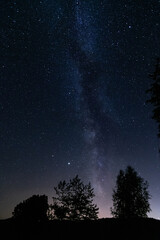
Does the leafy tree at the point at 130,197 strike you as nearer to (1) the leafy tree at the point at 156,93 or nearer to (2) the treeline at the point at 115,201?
(2) the treeline at the point at 115,201

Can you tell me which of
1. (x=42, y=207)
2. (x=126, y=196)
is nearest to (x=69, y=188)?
(x=42, y=207)

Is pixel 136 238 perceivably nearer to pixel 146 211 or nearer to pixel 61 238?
pixel 61 238

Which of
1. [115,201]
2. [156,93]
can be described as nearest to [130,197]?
[115,201]

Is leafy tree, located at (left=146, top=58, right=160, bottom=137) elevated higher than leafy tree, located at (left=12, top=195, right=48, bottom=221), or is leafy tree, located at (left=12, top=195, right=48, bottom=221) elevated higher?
leafy tree, located at (left=146, top=58, right=160, bottom=137)

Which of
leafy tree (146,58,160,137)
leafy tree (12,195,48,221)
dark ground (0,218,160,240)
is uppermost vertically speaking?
leafy tree (146,58,160,137)

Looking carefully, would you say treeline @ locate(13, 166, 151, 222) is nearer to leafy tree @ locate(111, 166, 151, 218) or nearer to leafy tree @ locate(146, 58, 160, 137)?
leafy tree @ locate(111, 166, 151, 218)

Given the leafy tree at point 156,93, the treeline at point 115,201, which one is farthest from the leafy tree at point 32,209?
the leafy tree at point 156,93

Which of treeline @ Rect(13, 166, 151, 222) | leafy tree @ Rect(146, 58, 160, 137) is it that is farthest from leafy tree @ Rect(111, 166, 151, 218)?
leafy tree @ Rect(146, 58, 160, 137)

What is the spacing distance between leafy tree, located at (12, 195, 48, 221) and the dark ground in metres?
2.01

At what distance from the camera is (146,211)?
31.7m

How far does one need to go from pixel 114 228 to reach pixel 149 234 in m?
3.47

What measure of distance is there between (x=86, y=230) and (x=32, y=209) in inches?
372

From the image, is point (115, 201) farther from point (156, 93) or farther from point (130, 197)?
point (156, 93)

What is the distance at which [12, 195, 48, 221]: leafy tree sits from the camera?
2403 centimetres
